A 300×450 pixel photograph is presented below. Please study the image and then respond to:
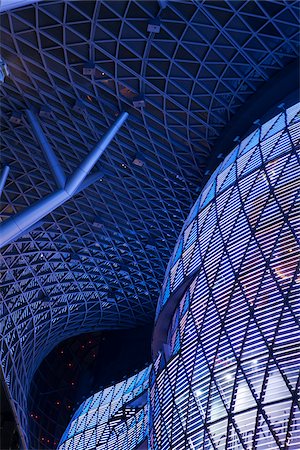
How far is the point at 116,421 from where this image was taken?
42.7 meters

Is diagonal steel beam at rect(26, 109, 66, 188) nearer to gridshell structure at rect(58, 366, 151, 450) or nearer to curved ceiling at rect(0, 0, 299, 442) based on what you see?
curved ceiling at rect(0, 0, 299, 442)

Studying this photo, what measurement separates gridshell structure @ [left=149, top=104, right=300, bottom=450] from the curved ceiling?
15.6ft

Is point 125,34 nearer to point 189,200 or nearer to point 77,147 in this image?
point 77,147

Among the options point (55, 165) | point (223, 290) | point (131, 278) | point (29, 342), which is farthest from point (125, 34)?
point (29, 342)

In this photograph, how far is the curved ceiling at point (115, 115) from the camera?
27.3m

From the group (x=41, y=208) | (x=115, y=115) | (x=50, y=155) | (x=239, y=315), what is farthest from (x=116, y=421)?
(x=41, y=208)

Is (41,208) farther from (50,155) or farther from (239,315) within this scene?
(239,315)

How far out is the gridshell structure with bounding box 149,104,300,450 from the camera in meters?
17.5

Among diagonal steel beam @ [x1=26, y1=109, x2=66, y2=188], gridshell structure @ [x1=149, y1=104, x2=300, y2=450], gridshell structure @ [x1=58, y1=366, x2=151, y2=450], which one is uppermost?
diagonal steel beam @ [x1=26, y1=109, x2=66, y2=188]

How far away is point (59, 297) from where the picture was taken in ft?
152

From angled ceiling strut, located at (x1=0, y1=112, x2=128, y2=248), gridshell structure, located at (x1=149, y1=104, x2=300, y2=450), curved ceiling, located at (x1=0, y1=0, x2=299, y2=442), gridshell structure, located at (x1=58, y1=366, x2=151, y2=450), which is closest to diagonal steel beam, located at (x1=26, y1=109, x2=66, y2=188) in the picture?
angled ceiling strut, located at (x1=0, y1=112, x2=128, y2=248)

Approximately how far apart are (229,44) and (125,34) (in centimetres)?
519

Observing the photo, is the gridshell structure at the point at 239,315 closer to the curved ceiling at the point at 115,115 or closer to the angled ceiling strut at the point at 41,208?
the curved ceiling at the point at 115,115

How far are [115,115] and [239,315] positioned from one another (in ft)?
51.9
